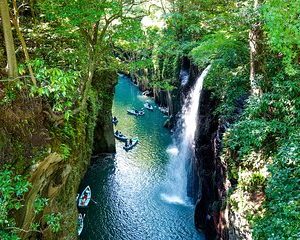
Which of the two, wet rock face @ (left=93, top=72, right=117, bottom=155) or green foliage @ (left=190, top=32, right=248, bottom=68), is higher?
green foliage @ (left=190, top=32, right=248, bottom=68)

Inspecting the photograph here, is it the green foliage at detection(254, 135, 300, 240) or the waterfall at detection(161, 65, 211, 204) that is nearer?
the green foliage at detection(254, 135, 300, 240)

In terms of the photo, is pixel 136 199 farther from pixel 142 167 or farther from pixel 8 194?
pixel 8 194

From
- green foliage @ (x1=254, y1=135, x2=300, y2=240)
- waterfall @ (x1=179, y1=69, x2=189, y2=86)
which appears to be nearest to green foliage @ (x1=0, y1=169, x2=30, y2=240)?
green foliage @ (x1=254, y1=135, x2=300, y2=240)

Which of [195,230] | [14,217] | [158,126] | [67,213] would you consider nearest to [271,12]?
[14,217]

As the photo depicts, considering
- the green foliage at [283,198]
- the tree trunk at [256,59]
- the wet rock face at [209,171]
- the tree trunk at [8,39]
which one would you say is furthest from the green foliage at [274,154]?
the tree trunk at [8,39]

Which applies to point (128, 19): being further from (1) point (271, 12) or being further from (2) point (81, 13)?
(1) point (271, 12)

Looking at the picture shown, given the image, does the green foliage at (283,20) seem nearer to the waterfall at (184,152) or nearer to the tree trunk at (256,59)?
the tree trunk at (256,59)

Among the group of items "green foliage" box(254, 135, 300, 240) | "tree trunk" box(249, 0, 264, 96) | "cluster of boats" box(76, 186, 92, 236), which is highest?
"tree trunk" box(249, 0, 264, 96)

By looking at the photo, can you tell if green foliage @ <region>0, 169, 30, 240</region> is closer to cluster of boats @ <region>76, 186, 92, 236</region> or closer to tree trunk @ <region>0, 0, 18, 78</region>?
tree trunk @ <region>0, 0, 18, 78</region>
